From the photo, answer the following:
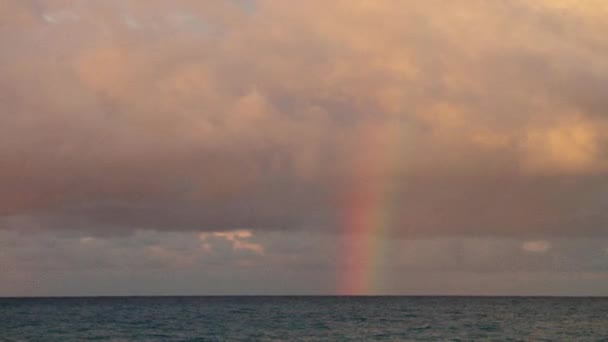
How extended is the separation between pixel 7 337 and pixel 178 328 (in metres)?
25.7

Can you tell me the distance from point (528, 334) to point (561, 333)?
8067mm

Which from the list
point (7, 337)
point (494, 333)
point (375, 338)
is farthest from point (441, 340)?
point (7, 337)

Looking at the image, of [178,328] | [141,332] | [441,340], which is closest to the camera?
[441,340]

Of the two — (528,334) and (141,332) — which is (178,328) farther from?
(528,334)

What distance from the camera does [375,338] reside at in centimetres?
8400

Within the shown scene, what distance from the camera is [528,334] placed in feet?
301

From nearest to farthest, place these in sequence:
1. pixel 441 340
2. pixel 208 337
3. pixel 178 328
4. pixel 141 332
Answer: pixel 441 340
pixel 208 337
pixel 141 332
pixel 178 328

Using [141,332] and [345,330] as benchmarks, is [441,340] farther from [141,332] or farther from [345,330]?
[141,332]

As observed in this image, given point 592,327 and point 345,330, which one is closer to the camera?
point 345,330

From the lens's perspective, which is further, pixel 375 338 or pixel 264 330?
pixel 264 330

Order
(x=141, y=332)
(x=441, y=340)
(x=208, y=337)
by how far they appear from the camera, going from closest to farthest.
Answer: (x=441, y=340)
(x=208, y=337)
(x=141, y=332)

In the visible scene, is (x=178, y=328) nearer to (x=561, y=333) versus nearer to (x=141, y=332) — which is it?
(x=141, y=332)

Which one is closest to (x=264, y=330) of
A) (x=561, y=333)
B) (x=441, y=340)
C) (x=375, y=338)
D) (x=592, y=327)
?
(x=375, y=338)

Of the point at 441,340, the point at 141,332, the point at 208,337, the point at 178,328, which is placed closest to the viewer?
the point at 441,340
